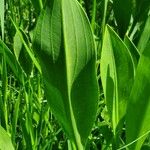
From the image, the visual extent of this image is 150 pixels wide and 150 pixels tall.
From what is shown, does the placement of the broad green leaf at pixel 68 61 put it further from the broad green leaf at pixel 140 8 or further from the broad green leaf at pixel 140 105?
the broad green leaf at pixel 140 8

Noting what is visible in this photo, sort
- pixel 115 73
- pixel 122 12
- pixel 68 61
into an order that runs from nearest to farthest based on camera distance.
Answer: pixel 68 61, pixel 115 73, pixel 122 12

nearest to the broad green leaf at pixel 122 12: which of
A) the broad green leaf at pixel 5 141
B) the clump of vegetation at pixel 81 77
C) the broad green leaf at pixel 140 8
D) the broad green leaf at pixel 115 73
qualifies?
the broad green leaf at pixel 140 8

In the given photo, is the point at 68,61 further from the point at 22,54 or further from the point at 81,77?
the point at 22,54

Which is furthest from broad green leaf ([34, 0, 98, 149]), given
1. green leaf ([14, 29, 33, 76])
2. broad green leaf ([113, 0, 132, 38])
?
broad green leaf ([113, 0, 132, 38])

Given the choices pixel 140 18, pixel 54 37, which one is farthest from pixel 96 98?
pixel 140 18

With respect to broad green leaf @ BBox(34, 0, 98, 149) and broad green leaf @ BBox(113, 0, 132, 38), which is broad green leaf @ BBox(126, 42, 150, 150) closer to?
broad green leaf @ BBox(34, 0, 98, 149)

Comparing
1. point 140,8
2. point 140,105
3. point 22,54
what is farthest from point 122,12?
point 140,105
